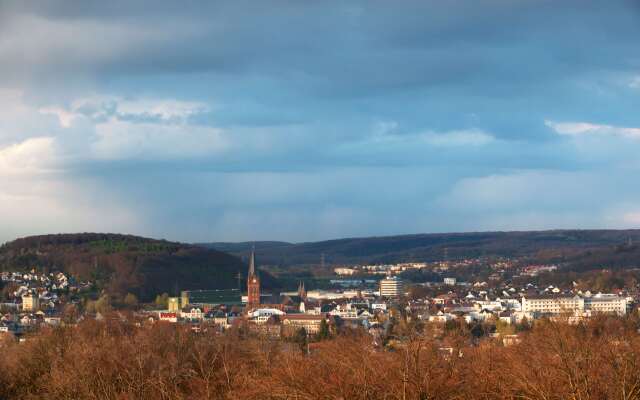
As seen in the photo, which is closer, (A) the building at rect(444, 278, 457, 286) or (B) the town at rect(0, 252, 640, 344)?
(B) the town at rect(0, 252, 640, 344)

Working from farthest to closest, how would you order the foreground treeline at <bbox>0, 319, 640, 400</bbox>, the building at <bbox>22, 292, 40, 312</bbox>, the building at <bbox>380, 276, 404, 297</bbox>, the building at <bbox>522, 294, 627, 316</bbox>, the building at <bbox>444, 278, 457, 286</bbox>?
the building at <bbox>444, 278, 457, 286</bbox>
the building at <bbox>380, 276, 404, 297</bbox>
the building at <bbox>22, 292, 40, 312</bbox>
the building at <bbox>522, 294, 627, 316</bbox>
the foreground treeline at <bbox>0, 319, 640, 400</bbox>

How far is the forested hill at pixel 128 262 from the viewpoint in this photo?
153 m

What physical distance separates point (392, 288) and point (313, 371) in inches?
5112

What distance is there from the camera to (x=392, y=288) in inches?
6388

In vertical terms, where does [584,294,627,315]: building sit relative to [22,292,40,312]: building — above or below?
below

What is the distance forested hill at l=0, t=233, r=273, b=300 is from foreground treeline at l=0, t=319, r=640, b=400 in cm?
8951

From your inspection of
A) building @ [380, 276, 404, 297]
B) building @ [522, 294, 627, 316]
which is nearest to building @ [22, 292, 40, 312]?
building @ [380, 276, 404, 297]

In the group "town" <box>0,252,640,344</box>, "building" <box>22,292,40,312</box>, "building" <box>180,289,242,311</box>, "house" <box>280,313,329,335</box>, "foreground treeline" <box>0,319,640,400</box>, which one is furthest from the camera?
"building" <box>180,289,242,311</box>

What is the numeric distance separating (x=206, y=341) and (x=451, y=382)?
80.4 ft

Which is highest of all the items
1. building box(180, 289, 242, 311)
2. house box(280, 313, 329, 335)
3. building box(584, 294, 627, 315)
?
building box(180, 289, 242, 311)

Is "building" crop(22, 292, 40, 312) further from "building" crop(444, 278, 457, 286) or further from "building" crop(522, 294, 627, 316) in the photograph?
"building" crop(444, 278, 457, 286)

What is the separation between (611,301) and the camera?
4382 inches

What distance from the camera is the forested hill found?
501 feet

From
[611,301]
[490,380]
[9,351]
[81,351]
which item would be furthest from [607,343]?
[611,301]
